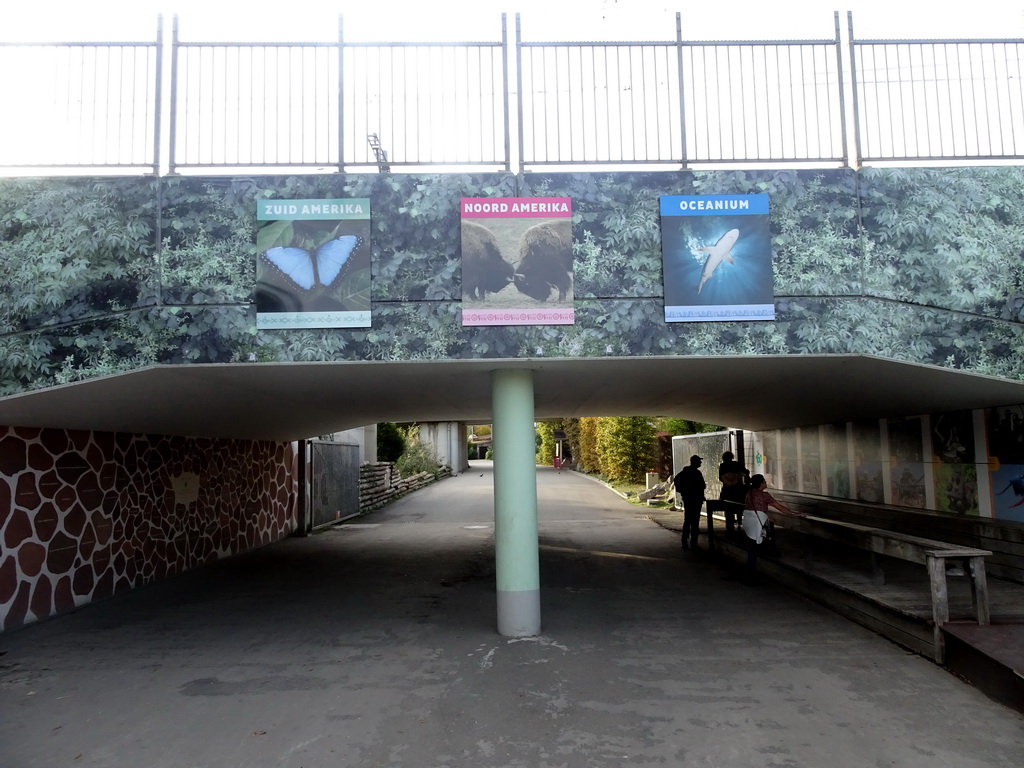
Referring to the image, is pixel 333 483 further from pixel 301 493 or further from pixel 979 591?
pixel 979 591

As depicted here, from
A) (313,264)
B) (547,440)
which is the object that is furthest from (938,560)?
(547,440)

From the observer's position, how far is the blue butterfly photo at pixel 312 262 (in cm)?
690

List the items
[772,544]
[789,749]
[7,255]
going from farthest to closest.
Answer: [772,544] < [7,255] < [789,749]

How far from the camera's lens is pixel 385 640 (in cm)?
721

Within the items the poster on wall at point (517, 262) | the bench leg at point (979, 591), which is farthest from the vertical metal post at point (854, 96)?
the bench leg at point (979, 591)

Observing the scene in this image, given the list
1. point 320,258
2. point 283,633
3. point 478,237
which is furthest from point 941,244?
point 283,633

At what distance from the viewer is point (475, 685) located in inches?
227

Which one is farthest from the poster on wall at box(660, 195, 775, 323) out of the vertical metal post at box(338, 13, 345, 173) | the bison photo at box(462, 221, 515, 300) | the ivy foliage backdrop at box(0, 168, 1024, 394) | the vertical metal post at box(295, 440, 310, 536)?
the vertical metal post at box(295, 440, 310, 536)

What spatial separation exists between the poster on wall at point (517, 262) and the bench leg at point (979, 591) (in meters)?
4.13

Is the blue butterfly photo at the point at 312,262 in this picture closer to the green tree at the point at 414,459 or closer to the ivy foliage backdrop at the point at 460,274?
the ivy foliage backdrop at the point at 460,274

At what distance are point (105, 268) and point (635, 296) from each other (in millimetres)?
5133

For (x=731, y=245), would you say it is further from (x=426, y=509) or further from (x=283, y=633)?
(x=426, y=509)

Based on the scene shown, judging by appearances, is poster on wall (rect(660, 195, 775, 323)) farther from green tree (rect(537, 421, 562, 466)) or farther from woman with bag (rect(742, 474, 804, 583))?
green tree (rect(537, 421, 562, 466))

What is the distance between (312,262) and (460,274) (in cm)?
145
